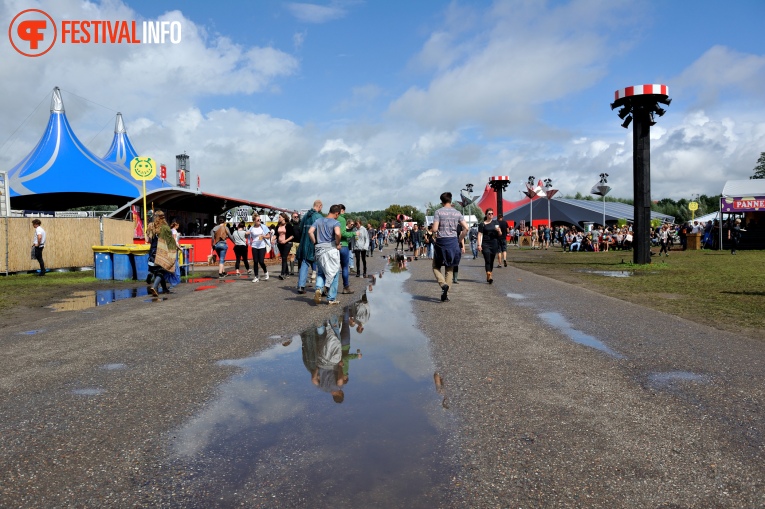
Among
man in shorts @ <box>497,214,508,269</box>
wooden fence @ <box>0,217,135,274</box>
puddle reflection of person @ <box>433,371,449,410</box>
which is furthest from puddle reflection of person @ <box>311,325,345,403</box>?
wooden fence @ <box>0,217,135,274</box>

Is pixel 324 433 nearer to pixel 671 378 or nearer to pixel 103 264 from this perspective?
pixel 671 378

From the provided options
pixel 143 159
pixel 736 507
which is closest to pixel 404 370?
pixel 736 507

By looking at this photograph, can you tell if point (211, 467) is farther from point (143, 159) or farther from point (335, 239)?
point (143, 159)

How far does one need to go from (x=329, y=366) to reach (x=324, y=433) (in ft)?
5.92

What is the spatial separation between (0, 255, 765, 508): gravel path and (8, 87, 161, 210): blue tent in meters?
27.7

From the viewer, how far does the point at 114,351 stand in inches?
247

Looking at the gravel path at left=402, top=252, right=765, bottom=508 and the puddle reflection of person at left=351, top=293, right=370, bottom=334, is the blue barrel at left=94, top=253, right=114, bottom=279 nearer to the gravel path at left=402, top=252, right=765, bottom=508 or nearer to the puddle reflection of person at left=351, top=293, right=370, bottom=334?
the puddle reflection of person at left=351, top=293, right=370, bottom=334

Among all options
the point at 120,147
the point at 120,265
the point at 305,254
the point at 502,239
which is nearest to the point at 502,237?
the point at 502,239

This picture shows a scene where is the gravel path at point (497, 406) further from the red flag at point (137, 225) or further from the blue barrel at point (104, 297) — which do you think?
the red flag at point (137, 225)

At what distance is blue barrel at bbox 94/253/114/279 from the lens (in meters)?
15.8

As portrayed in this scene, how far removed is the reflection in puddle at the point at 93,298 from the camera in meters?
10.5

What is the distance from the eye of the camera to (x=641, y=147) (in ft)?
64.7

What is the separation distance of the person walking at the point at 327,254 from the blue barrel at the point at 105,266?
320 inches

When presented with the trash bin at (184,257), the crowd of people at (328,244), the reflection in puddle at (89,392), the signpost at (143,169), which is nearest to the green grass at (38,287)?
the trash bin at (184,257)
